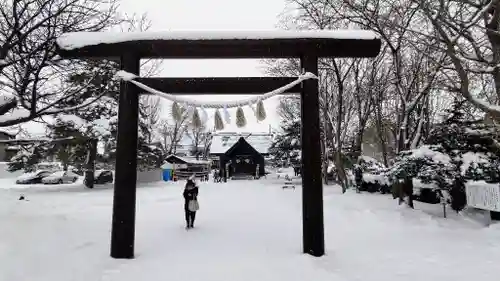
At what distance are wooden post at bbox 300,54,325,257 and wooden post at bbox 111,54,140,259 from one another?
3337 millimetres

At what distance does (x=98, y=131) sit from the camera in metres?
24.5

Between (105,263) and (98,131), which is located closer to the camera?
(105,263)

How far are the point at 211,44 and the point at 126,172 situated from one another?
3.00 meters

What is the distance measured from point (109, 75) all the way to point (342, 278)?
10378mm

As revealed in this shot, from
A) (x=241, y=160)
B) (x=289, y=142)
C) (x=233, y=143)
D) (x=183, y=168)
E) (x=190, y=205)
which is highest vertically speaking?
(x=233, y=143)

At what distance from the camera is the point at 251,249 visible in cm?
772

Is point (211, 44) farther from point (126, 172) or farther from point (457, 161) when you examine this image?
point (457, 161)

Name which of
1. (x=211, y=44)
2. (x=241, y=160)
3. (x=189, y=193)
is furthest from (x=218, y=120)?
(x=241, y=160)

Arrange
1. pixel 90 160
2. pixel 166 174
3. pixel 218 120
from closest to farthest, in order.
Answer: pixel 218 120, pixel 90 160, pixel 166 174

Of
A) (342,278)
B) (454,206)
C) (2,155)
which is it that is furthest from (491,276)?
Result: (2,155)

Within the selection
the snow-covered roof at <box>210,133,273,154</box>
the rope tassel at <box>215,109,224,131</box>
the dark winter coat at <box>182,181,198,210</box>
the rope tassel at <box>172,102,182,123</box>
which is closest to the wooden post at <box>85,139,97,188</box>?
the dark winter coat at <box>182,181,198,210</box>

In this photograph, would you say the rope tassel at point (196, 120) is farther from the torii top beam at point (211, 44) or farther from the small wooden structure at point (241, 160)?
the small wooden structure at point (241, 160)

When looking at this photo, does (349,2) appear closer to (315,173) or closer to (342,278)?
(315,173)

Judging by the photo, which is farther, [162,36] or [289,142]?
[289,142]
